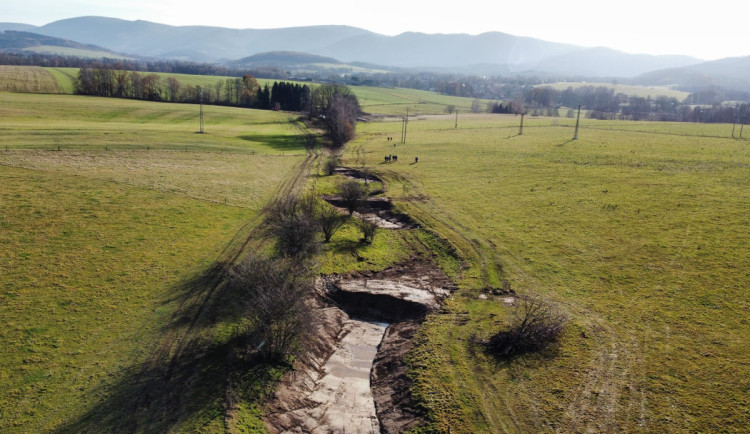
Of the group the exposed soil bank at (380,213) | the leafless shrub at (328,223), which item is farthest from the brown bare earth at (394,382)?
the exposed soil bank at (380,213)

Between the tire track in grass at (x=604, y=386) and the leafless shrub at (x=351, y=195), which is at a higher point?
the leafless shrub at (x=351, y=195)

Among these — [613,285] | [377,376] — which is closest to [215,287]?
[377,376]

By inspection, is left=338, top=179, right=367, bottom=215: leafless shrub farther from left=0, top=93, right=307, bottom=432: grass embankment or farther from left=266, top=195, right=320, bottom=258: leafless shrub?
left=266, top=195, right=320, bottom=258: leafless shrub

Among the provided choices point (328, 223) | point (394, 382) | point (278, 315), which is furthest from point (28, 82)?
point (394, 382)

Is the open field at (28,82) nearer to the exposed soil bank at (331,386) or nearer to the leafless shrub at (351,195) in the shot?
the leafless shrub at (351,195)

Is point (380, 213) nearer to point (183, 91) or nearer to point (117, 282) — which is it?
point (117, 282)

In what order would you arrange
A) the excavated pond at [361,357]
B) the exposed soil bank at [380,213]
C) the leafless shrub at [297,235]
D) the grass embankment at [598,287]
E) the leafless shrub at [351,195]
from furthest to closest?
the leafless shrub at [351,195], the exposed soil bank at [380,213], the leafless shrub at [297,235], the excavated pond at [361,357], the grass embankment at [598,287]

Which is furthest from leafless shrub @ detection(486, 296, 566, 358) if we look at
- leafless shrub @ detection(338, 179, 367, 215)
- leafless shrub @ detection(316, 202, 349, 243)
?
leafless shrub @ detection(338, 179, 367, 215)
